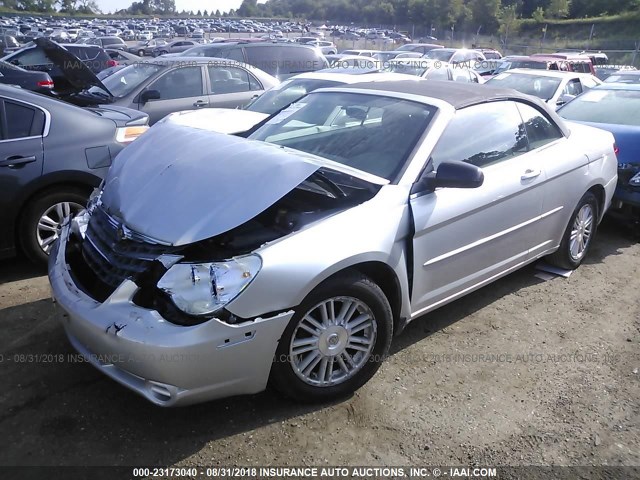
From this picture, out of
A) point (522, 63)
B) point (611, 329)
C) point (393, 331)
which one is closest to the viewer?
point (393, 331)

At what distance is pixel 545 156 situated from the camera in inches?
164

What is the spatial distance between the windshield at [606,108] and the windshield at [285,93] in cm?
322

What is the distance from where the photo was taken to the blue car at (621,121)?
223 inches

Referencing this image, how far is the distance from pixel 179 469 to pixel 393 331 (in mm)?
1467

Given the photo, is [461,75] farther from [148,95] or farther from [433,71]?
[148,95]

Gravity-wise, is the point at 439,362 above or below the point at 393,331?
below

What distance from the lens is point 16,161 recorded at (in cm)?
430

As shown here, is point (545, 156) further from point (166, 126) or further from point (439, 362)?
point (166, 126)

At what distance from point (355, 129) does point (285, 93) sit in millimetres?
4412

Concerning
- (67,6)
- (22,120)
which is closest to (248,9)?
(67,6)

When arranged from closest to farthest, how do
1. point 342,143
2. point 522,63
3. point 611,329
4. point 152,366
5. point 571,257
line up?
point 152,366, point 342,143, point 611,329, point 571,257, point 522,63

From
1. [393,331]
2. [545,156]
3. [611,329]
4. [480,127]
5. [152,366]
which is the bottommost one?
[611,329]

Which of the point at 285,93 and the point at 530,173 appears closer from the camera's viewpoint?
the point at 530,173

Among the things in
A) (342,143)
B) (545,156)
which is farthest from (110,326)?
(545,156)
